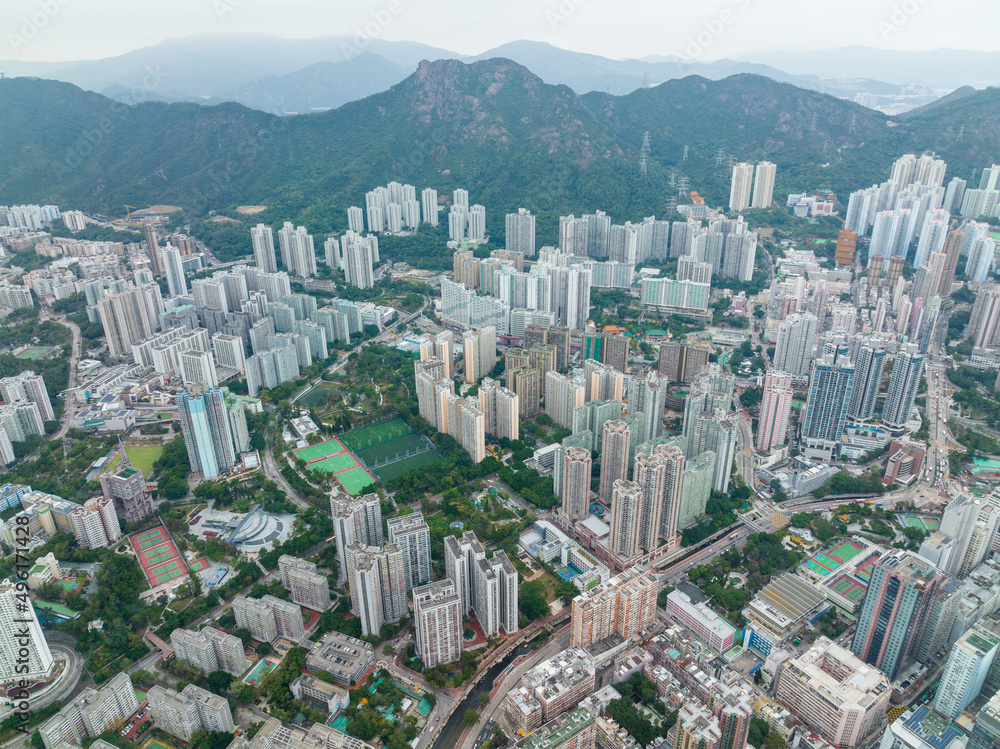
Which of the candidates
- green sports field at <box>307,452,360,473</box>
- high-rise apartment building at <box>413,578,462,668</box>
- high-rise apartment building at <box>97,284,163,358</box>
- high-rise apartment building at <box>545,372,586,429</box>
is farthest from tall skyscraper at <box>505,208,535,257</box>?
high-rise apartment building at <box>413,578,462,668</box>

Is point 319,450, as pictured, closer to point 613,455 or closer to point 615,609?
point 613,455

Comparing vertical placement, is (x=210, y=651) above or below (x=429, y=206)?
below

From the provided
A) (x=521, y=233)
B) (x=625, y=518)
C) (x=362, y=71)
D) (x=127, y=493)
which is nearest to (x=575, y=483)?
(x=625, y=518)

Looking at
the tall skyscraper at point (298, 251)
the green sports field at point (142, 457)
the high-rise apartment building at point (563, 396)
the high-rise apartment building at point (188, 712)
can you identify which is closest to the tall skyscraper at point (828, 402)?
the high-rise apartment building at point (563, 396)

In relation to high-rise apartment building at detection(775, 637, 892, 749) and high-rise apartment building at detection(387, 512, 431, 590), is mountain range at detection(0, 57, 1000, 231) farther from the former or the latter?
high-rise apartment building at detection(775, 637, 892, 749)

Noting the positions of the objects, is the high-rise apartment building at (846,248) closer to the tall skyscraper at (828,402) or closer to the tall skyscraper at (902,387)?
the tall skyscraper at (902,387)
